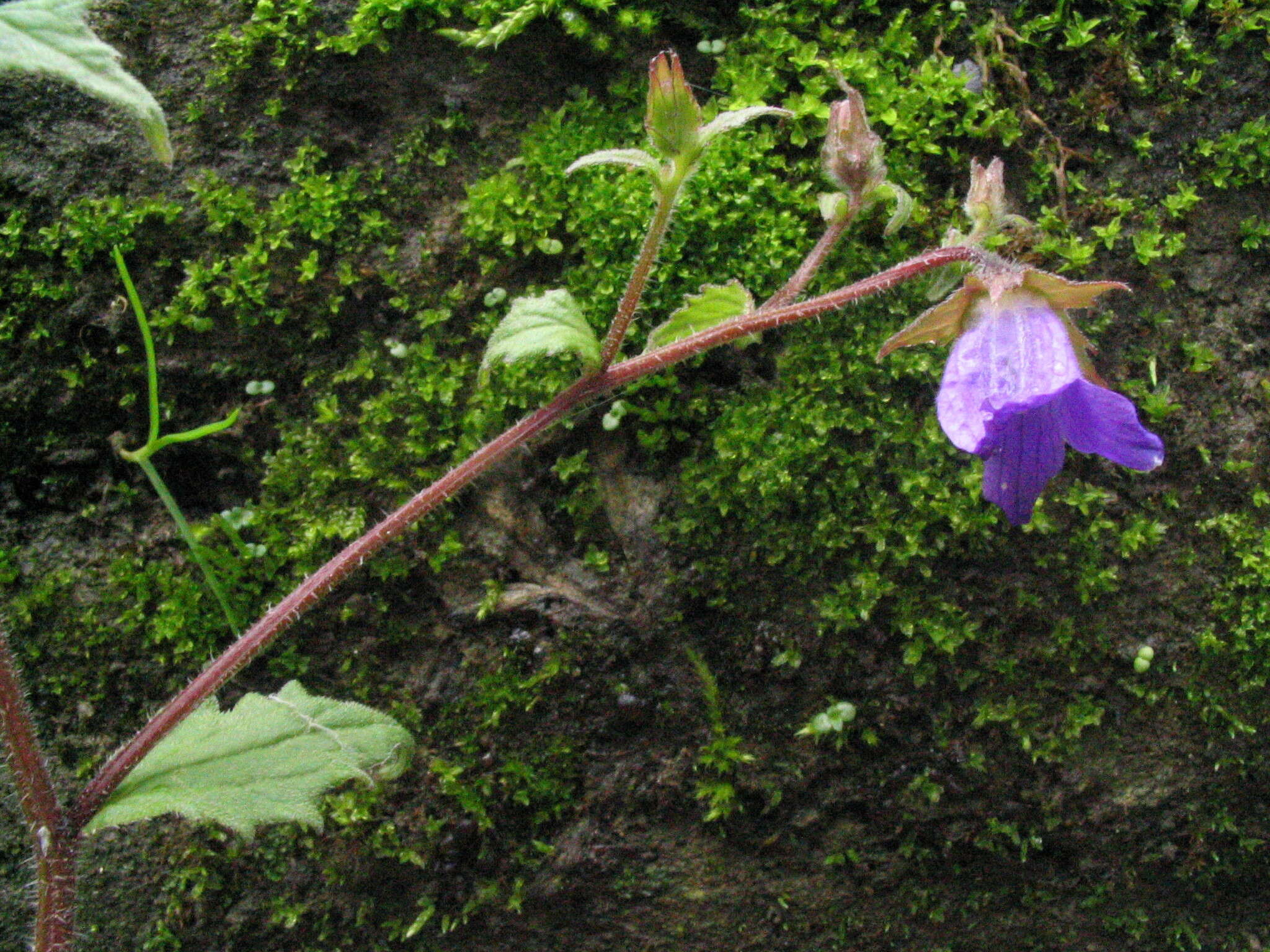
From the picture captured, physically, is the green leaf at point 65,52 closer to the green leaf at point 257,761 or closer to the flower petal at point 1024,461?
the green leaf at point 257,761

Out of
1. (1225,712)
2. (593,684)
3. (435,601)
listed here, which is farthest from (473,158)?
(1225,712)

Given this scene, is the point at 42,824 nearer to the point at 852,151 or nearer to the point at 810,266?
the point at 810,266

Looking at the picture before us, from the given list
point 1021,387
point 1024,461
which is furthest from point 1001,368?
point 1024,461

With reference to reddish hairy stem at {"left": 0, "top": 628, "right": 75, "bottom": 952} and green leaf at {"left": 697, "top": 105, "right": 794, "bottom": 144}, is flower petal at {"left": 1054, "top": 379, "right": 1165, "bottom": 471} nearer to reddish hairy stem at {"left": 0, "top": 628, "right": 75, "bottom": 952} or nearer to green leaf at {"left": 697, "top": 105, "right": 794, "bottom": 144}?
green leaf at {"left": 697, "top": 105, "right": 794, "bottom": 144}

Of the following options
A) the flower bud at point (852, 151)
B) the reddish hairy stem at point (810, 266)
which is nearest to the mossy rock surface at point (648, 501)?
the reddish hairy stem at point (810, 266)

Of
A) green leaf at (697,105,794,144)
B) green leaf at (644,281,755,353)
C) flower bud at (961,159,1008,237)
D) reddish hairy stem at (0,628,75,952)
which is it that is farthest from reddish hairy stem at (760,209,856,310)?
reddish hairy stem at (0,628,75,952)

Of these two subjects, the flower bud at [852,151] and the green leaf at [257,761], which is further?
the flower bud at [852,151]

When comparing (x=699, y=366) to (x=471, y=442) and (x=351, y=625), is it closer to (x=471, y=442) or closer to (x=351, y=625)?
(x=471, y=442)
